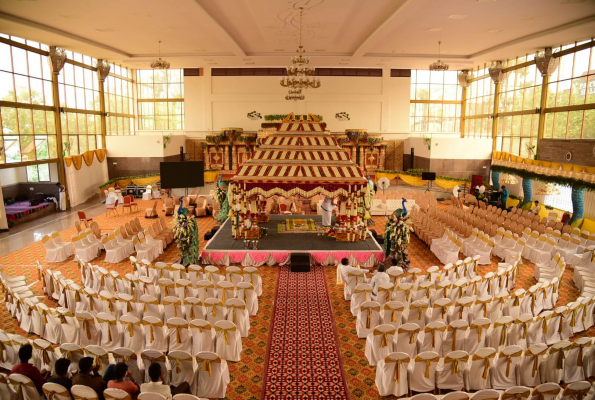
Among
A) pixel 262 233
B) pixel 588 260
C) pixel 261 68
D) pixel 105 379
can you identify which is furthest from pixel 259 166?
pixel 261 68

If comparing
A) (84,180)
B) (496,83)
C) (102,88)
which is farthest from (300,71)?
(102,88)

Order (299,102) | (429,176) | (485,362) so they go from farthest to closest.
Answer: (299,102) < (429,176) < (485,362)

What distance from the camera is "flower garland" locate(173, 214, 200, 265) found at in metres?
11.4

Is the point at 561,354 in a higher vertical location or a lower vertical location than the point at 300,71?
lower

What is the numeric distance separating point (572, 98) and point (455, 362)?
1876 cm

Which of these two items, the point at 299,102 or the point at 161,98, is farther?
the point at 161,98

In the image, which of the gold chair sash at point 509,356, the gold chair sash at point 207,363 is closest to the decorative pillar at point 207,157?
the gold chair sash at point 207,363

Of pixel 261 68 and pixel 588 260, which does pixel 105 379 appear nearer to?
pixel 588 260

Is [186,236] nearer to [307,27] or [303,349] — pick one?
[303,349]

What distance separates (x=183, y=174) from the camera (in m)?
19.2

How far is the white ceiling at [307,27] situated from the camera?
14.6 meters

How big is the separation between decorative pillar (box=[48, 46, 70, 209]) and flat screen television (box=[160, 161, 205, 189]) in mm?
6361

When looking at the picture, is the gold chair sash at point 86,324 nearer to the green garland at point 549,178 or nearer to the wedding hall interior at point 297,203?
the wedding hall interior at point 297,203

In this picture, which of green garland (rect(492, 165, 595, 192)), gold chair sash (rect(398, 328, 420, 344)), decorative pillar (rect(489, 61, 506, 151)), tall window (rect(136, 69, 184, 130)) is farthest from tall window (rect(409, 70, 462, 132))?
gold chair sash (rect(398, 328, 420, 344))
